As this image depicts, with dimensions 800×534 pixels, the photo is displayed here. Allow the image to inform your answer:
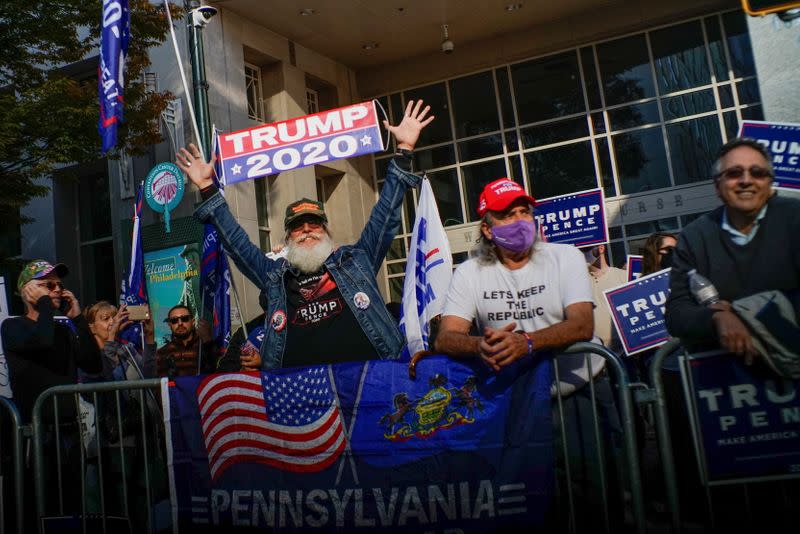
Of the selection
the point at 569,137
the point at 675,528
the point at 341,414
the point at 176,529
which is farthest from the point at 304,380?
the point at 569,137

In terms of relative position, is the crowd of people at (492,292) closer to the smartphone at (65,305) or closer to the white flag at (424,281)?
the smartphone at (65,305)

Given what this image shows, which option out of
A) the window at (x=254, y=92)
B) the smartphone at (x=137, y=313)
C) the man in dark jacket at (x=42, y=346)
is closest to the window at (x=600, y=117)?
the window at (x=254, y=92)

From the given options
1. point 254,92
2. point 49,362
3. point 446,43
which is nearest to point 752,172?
point 49,362

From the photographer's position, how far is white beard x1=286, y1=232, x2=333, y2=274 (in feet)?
15.1

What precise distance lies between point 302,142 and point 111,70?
2.48 meters

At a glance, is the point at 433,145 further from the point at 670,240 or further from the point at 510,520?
the point at 510,520

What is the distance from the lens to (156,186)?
12.7 m

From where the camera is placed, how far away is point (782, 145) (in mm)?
5398

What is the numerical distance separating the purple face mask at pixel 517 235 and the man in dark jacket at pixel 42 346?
3.14 meters

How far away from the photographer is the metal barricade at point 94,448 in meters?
4.17

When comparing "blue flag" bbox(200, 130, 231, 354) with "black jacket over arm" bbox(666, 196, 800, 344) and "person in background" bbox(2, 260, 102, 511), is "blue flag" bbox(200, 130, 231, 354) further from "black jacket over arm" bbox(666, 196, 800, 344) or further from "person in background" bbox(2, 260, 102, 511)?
"black jacket over arm" bbox(666, 196, 800, 344)

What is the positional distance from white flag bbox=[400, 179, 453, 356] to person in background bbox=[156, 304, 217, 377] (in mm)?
1798

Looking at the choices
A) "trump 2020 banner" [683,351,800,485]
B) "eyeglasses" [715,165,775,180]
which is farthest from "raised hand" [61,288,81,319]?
"eyeglasses" [715,165,775,180]

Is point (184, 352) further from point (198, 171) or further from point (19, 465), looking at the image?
point (19, 465)
